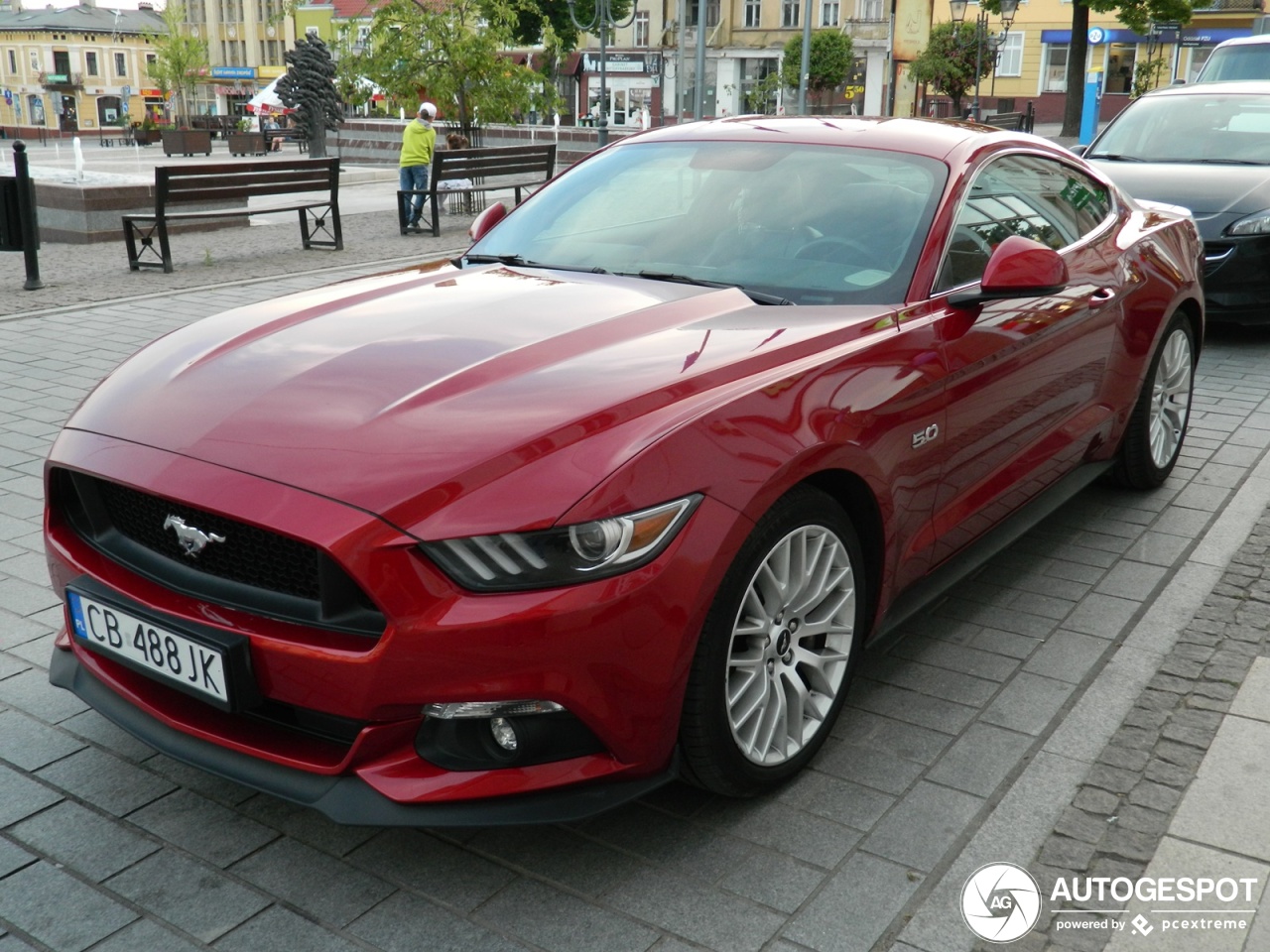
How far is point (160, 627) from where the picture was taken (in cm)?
266

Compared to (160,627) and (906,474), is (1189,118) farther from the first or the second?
(160,627)

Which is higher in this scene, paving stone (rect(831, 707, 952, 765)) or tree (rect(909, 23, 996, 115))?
tree (rect(909, 23, 996, 115))

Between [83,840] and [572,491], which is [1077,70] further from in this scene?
[83,840]

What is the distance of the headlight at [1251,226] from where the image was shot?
859cm

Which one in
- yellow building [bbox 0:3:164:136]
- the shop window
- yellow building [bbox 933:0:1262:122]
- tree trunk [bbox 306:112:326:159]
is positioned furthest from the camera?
yellow building [bbox 0:3:164:136]

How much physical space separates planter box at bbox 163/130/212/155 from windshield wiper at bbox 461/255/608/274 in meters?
38.6

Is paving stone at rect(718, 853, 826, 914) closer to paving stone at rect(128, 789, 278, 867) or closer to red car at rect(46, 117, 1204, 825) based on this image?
red car at rect(46, 117, 1204, 825)

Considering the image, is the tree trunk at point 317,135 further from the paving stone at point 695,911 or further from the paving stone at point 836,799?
the paving stone at point 695,911

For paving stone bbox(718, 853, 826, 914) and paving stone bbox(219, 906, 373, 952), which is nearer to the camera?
paving stone bbox(219, 906, 373, 952)

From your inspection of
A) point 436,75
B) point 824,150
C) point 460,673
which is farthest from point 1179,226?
point 436,75

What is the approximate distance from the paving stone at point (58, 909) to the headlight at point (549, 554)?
3.36ft

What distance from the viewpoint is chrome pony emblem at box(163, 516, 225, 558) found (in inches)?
104

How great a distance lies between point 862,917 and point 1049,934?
1.26 feet

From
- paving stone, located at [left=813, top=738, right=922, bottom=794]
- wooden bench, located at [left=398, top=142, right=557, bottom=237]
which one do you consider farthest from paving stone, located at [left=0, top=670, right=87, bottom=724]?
wooden bench, located at [left=398, top=142, right=557, bottom=237]
